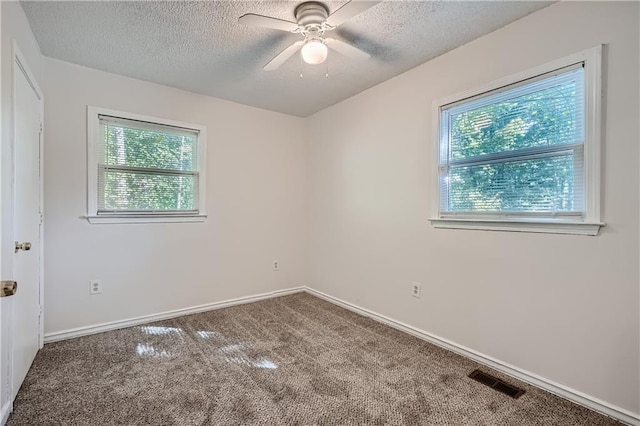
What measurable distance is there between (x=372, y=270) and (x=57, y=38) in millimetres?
3276

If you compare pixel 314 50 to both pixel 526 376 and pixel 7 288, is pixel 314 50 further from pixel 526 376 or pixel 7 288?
pixel 526 376

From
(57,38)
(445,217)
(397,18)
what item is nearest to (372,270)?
(445,217)

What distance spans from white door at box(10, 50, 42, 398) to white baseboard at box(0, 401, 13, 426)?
0.39 ft

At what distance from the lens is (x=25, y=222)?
2037 millimetres

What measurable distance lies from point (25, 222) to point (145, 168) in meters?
1.15

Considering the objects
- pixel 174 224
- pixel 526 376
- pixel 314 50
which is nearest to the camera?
pixel 314 50

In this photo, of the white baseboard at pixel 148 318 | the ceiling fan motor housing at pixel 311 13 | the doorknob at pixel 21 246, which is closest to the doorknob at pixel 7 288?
the doorknob at pixel 21 246

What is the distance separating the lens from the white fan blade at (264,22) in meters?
1.69

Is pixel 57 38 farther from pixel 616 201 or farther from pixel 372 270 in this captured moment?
pixel 616 201

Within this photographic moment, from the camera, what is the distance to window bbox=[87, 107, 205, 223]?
282 cm

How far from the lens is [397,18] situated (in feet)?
6.72

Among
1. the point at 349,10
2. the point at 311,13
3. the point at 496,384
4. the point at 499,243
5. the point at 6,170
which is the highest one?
the point at 311,13

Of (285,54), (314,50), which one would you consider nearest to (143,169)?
(285,54)

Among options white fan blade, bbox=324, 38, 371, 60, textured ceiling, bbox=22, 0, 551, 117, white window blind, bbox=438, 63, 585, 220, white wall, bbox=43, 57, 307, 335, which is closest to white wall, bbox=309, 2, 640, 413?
white window blind, bbox=438, 63, 585, 220
